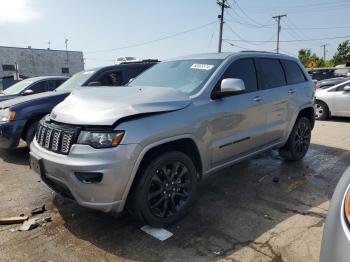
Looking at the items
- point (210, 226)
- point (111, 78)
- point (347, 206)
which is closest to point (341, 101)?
point (111, 78)

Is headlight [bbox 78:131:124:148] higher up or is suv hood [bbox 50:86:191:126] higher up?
suv hood [bbox 50:86:191:126]

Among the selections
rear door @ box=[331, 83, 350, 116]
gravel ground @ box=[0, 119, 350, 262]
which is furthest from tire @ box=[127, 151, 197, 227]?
rear door @ box=[331, 83, 350, 116]

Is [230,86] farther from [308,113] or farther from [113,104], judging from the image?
[308,113]

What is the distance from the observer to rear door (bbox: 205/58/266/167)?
4.02 metres

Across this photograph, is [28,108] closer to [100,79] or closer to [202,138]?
[100,79]

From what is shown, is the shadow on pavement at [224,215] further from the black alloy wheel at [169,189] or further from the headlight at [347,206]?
the headlight at [347,206]

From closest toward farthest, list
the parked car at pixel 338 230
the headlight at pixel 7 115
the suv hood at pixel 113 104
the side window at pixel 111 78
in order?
the parked car at pixel 338 230
the suv hood at pixel 113 104
the headlight at pixel 7 115
the side window at pixel 111 78

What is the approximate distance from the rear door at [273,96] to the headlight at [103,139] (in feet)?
8.00

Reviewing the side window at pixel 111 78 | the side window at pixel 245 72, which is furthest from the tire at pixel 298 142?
the side window at pixel 111 78

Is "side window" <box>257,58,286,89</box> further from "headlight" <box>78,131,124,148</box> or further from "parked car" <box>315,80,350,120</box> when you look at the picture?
"parked car" <box>315,80,350,120</box>

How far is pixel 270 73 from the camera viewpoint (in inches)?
202

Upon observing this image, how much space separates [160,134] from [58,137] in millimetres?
994

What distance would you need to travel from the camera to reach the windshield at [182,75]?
409 cm

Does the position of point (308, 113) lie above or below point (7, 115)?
above
